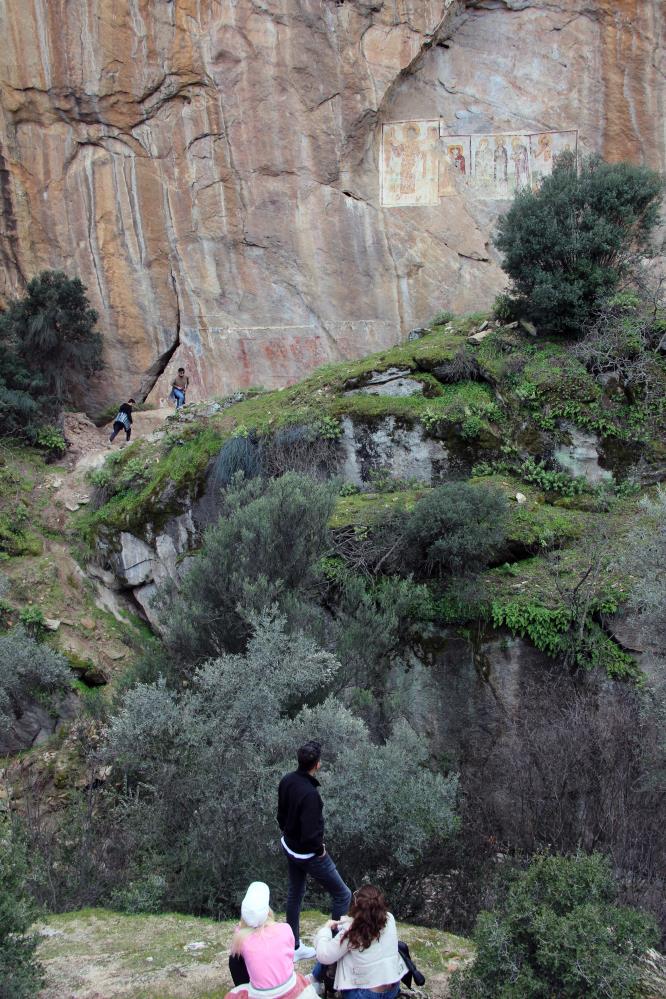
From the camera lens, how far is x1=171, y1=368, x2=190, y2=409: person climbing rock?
19.3 m

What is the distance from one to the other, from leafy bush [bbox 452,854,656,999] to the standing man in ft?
2.93

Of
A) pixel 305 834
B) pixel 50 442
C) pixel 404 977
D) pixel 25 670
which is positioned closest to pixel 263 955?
pixel 305 834

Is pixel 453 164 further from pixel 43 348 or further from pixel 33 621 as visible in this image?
pixel 33 621

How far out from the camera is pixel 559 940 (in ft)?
14.2

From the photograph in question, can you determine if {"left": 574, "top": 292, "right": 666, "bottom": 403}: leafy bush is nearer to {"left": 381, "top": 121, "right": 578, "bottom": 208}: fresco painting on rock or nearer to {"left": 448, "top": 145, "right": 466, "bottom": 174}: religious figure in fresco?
{"left": 381, "top": 121, "right": 578, "bottom": 208}: fresco painting on rock

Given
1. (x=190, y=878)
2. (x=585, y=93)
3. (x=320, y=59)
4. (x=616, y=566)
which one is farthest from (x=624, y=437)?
(x=320, y=59)

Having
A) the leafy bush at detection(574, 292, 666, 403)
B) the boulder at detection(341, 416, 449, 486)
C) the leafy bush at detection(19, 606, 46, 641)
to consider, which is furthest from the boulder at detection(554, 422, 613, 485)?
the leafy bush at detection(19, 606, 46, 641)

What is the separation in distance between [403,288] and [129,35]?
9.29 meters

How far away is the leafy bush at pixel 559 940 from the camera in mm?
4227

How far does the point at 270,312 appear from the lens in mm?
20656

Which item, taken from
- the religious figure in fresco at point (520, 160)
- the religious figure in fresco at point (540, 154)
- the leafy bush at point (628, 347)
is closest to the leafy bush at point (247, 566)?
the leafy bush at point (628, 347)

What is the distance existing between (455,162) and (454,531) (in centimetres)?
1309

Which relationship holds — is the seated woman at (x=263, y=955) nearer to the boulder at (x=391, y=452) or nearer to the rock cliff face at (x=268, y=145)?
the boulder at (x=391, y=452)

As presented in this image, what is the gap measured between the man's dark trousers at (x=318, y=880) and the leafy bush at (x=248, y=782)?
5.22 feet
